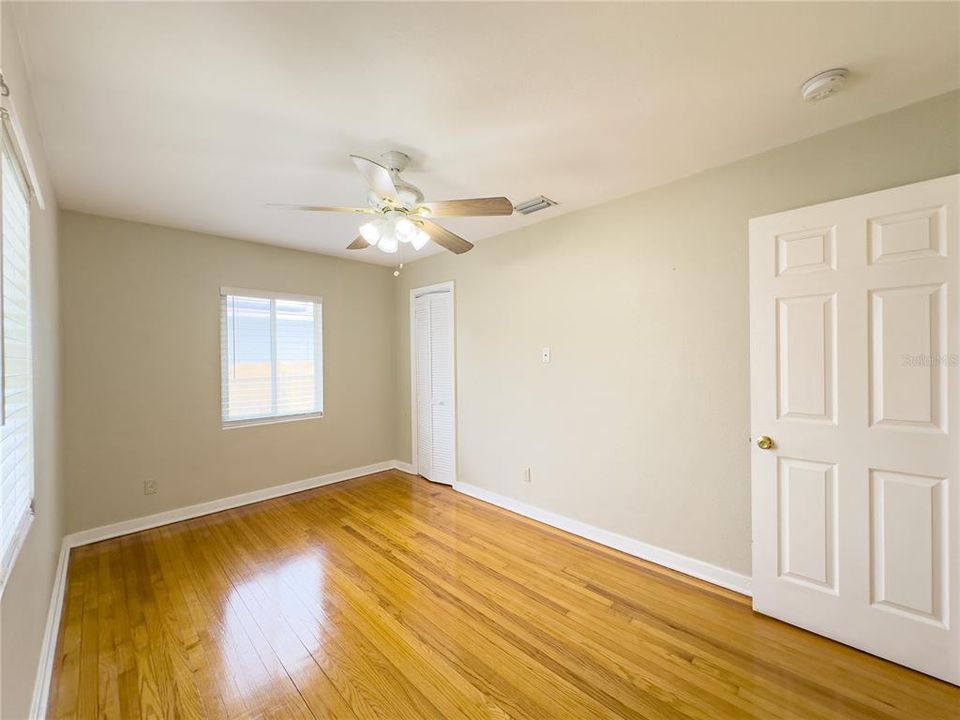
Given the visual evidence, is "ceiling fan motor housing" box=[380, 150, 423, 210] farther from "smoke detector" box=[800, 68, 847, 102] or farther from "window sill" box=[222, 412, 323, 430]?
"window sill" box=[222, 412, 323, 430]

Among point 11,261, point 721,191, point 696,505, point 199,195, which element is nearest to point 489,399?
point 696,505

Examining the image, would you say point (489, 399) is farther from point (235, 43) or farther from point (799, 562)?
point (235, 43)

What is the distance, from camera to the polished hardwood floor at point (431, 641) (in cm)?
160

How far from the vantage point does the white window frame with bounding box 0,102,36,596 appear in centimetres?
117

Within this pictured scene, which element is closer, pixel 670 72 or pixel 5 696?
pixel 5 696

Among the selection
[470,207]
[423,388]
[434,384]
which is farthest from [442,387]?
[470,207]

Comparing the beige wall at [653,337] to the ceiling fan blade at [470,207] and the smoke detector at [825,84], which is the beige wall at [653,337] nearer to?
the smoke detector at [825,84]

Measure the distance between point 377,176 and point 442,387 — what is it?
2.75 meters

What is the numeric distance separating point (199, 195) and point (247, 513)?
2.70m

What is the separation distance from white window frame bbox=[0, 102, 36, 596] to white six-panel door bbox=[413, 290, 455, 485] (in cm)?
296

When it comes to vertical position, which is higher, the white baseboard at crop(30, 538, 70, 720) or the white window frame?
the white window frame

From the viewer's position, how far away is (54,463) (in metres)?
2.44

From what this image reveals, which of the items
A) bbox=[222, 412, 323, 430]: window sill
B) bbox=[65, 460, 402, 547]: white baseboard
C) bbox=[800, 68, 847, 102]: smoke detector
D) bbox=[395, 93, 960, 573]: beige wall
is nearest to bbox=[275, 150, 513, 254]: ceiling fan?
bbox=[395, 93, 960, 573]: beige wall

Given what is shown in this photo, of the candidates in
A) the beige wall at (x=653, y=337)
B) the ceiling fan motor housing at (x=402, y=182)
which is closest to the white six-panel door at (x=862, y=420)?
the beige wall at (x=653, y=337)
